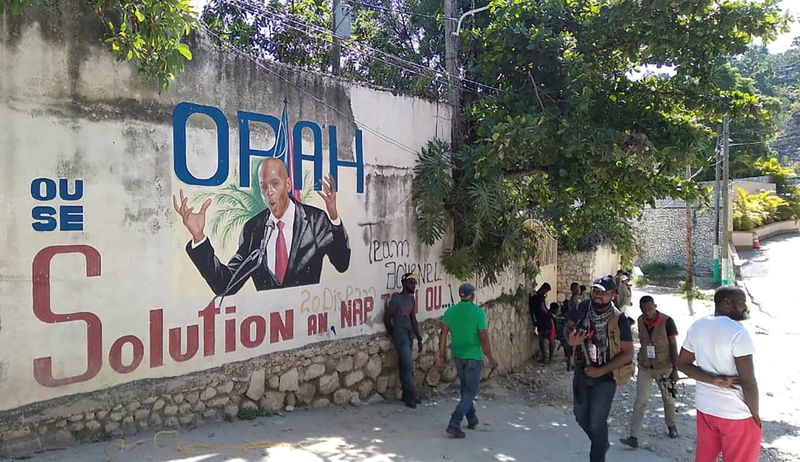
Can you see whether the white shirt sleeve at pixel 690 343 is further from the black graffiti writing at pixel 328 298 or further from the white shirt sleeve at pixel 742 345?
the black graffiti writing at pixel 328 298

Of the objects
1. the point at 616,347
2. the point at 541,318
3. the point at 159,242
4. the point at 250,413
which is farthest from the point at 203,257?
the point at 541,318

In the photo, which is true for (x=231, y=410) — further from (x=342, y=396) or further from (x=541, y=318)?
(x=541, y=318)

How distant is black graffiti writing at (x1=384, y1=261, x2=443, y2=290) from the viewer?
8.50m

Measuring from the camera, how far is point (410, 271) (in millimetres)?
8891

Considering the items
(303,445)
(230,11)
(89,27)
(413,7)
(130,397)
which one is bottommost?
(303,445)

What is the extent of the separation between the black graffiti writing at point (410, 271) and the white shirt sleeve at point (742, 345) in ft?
16.0

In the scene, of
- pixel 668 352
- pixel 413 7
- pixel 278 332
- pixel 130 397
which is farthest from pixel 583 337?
pixel 413 7

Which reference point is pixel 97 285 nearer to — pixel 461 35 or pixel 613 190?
pixel 461 35

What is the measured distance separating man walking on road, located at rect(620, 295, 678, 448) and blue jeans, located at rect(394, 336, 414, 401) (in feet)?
8.66

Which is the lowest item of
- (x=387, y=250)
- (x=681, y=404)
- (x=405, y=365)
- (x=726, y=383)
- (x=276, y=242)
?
(x=681, y=404)

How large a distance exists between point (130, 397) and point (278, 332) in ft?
5.68

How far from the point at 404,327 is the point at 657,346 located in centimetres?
304

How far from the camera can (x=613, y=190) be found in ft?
34.7

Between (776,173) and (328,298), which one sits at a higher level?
(776,173)
